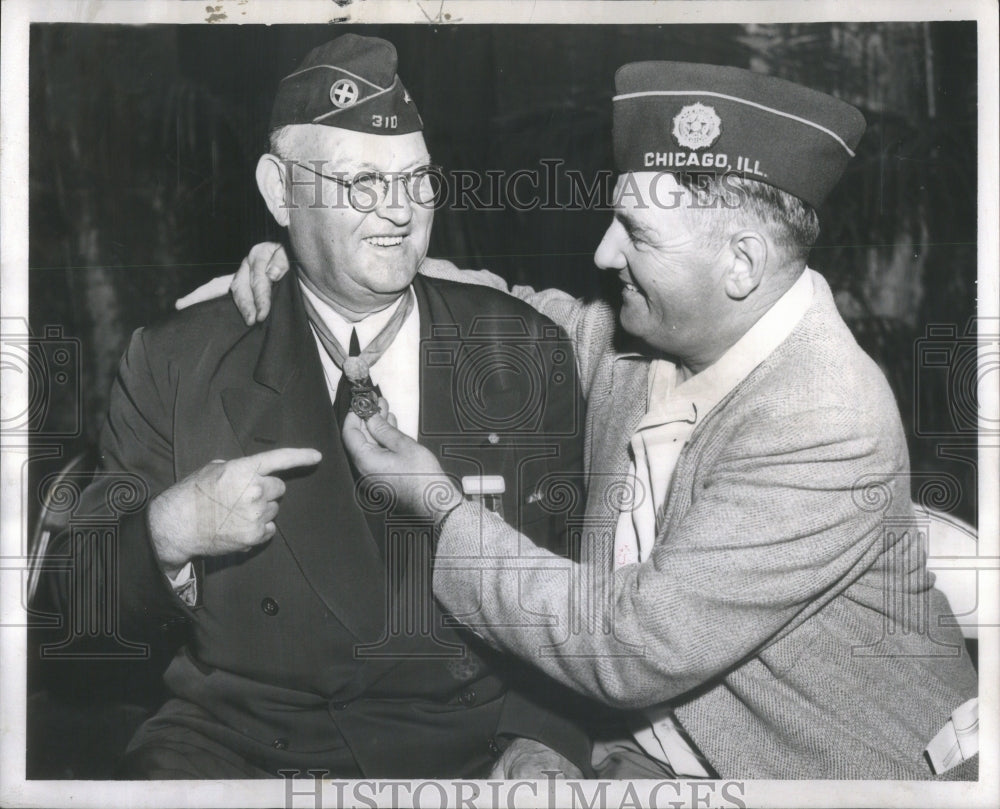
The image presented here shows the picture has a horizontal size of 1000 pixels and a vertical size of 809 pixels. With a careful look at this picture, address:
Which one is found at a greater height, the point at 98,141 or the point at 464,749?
the point at 98,141

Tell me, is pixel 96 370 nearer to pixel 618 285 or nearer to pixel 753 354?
pixel 618 285

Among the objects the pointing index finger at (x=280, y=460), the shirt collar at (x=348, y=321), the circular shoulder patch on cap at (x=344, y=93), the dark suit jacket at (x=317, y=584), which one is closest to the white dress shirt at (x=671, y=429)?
the dark suit jacket at (x=317, y=584)

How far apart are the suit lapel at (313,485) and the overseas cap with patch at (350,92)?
2.42 ft

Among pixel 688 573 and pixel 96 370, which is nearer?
pixel 688 573

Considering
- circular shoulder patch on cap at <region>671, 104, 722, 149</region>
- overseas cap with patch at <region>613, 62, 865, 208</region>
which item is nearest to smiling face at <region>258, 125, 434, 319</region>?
overseas cap with patch at <region>613, 62, 865, 208</region>

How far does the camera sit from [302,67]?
4461 millimetres

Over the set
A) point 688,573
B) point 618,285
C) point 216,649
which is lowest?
Result: point 216,649

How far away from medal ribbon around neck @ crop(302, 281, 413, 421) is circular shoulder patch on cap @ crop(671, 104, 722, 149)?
3.46ft

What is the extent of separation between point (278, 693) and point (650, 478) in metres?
1.45

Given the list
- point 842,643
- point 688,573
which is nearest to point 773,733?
point 842,643

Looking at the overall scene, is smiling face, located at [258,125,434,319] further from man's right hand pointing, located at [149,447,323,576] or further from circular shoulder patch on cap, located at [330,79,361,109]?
man's right hand pointing, located at [149,447,323,576]

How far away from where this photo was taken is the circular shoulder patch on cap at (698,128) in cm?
422

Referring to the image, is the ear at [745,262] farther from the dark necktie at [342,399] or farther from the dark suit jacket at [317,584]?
the dark necktie at [342,399]

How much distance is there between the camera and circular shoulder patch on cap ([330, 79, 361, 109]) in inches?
172
